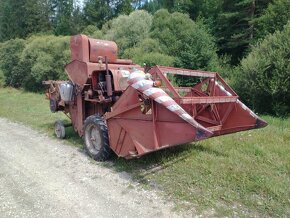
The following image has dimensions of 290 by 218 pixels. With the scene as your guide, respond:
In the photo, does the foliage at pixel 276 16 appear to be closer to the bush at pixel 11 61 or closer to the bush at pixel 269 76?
the bush at pixel 269 76

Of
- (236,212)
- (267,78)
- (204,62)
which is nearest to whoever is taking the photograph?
(236,212)

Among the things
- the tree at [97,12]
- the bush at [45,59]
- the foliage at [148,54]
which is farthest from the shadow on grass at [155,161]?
the tree at [97,12]

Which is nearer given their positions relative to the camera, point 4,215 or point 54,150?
point 4,215

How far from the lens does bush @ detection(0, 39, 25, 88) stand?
1201 inches

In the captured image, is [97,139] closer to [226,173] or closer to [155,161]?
[155,161]

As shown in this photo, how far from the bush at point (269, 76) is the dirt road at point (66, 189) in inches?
289

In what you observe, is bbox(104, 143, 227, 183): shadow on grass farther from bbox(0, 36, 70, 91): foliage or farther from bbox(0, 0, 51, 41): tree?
bbox(0, 0, 51, 41): tree

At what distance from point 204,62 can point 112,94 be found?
11.6m

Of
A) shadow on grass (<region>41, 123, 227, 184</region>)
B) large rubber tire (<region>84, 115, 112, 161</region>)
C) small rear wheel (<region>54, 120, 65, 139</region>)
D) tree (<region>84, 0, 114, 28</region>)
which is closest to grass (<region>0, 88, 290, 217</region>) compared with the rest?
shadow on grass (<region>41, 123, 227, 184</region>)

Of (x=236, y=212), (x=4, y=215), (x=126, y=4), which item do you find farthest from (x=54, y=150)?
(x=126, y=4)

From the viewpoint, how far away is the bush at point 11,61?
3050cm

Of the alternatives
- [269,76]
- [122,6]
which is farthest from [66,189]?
[122,6]

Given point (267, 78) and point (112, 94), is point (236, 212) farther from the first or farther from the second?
point (267, 78)

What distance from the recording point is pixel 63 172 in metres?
5.50
